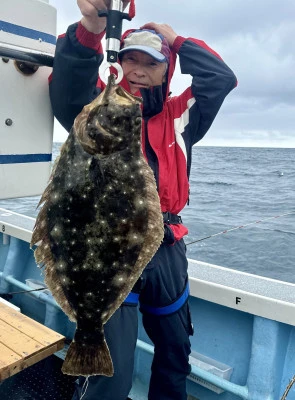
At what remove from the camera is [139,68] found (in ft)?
8.07

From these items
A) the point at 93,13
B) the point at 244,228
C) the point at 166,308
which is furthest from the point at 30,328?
the point at 244,228

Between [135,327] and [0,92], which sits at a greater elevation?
[0,92]

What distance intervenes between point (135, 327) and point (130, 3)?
69.1 inches

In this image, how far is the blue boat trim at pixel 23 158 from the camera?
232cm

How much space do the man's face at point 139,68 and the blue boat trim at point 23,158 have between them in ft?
2.27

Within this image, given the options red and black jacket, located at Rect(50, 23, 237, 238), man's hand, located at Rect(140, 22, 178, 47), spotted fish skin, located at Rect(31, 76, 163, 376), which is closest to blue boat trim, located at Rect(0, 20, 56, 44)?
red and black jacket, located at Rect(50, 23, 237, 238)

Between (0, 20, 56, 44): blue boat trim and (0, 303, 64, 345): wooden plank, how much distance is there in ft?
6.38

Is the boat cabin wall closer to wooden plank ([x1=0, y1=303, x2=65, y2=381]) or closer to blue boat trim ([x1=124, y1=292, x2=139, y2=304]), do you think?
blue boat trim ([x1=124, y1=292, x2=139, y2=304])

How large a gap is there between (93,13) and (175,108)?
1033 millimetres

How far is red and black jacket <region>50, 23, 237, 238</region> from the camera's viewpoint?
7.04 ft

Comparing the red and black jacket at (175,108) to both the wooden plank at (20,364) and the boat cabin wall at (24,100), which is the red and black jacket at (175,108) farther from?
the wooden plank at (20,364)

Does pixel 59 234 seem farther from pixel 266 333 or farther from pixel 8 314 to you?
pixel 266 333

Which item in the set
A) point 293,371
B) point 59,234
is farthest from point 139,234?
point 293,371

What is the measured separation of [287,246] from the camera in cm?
1061
